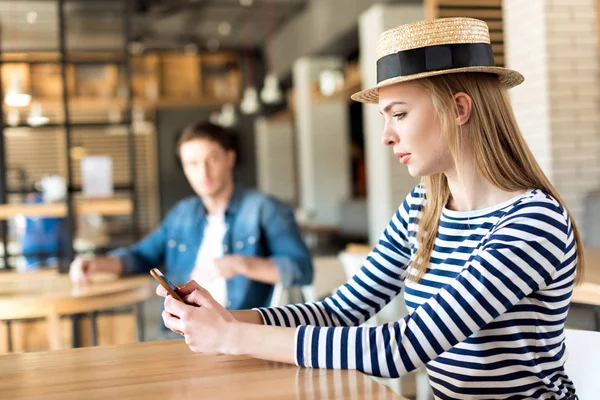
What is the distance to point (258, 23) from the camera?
12.7 meters

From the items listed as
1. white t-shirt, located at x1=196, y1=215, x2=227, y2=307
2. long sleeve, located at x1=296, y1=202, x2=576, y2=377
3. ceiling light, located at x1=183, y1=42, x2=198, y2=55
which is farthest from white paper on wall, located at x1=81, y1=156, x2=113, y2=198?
ceiling light, located at x1=183, y1=42, x2=198, y2=55

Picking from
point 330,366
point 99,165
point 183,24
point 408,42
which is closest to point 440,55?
point 408,42

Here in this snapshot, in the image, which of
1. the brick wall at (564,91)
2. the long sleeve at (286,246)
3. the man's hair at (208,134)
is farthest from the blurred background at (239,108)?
the man's hair at (208,134)

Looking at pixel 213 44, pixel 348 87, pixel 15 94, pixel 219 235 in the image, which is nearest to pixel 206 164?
pixel 219 235

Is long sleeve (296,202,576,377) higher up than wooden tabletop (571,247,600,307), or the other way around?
long sleeve (296,202,576,377)

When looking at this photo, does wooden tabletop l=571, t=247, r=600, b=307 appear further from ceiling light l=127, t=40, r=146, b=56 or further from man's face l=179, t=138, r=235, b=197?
ceiling light l=127, t=40, r=146, b=56

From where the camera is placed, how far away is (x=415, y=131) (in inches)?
57.2

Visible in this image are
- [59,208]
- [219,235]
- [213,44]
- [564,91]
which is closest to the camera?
[219,235]

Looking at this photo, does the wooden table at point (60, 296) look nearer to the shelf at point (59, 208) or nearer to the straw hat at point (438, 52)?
the straw hat at point (438, 52)

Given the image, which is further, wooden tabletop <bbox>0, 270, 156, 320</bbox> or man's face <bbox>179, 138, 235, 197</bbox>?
man's face <bbox>179, 138, 235, 197</bbox>

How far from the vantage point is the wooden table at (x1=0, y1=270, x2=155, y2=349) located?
274 centimetres

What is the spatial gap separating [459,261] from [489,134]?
260 mm

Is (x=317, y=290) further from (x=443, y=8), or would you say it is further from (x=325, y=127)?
(x=325, y=127)

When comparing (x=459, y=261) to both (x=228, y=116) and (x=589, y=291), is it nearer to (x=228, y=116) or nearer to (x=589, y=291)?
(x=589, y=291)
